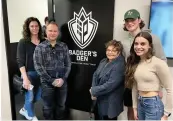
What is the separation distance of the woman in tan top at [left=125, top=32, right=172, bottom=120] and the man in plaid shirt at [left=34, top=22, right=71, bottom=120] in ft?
2.47

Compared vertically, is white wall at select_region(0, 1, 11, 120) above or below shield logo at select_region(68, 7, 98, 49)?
below

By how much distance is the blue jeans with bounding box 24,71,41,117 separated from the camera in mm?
2098

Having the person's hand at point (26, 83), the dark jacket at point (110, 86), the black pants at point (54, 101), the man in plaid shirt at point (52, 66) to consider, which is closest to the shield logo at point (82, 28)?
the man in plaid shirt at point (52, 66)

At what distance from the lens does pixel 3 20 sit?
2.03m

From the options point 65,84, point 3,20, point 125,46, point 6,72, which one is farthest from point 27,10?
point 125,46

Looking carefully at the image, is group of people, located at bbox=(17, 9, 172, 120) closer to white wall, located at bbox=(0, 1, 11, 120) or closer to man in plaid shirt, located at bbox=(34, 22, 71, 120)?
man in plaid shirt, located at bbox=(34, 22, 71, 120)

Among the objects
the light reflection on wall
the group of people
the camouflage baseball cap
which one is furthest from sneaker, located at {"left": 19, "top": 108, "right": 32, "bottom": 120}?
the light reflection on wall

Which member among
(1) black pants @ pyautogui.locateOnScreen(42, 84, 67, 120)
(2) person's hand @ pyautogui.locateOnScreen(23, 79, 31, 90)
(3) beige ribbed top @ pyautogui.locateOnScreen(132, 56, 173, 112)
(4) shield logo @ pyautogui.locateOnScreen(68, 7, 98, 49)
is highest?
(4) shield logo @ pyautogui.locateOnScreen(68, 7, 98, 49)

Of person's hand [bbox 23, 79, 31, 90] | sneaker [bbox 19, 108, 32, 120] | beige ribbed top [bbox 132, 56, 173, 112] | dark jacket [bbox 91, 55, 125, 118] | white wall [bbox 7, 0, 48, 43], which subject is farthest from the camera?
sneaker [bbox 19, 108, 32, 120]

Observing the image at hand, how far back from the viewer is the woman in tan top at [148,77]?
61.3 inches

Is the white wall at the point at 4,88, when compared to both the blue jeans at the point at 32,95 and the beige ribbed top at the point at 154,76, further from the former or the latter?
the beige ribbed top at the point at 154,76

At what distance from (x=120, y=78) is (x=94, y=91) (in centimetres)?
33

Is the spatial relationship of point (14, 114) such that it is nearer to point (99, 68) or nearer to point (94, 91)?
point (94, 91)

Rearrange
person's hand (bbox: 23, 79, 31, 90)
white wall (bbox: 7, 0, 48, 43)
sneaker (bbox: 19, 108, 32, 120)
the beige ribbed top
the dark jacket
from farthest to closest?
sneaker (bbox: 19, 108, 32, 120)
person's hand (bbox: 23, 79, 31, 90)
white wall (bbox: 7, 0, 48, 43)
the dark jacket
the beige ribbed top
